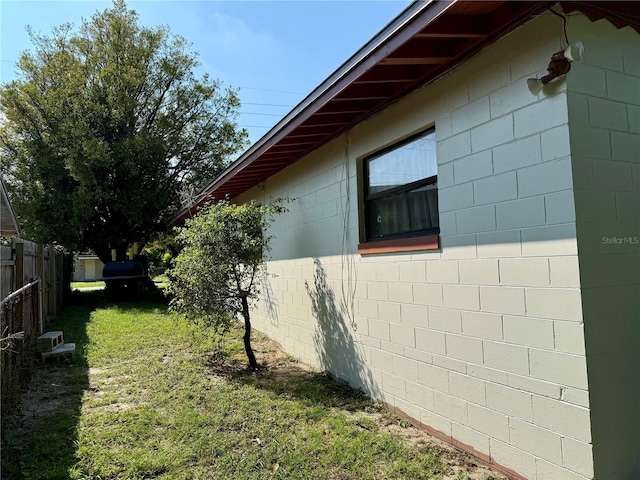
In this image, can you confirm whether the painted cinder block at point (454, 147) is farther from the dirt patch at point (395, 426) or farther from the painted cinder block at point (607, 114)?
the dirt patch at point (395, 426)

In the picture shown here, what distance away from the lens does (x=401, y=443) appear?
351cm

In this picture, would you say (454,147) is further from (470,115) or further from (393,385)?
(393,385)

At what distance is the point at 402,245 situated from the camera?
405 cm

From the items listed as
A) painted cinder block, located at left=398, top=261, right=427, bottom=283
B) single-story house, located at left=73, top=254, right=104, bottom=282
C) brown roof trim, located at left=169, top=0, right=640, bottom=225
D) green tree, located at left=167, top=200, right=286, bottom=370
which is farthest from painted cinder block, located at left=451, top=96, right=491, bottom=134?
single-story house, located at left=73, top=254, right=104, bottom=282

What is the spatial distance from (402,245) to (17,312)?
16.6 ft

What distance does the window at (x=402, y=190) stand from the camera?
383 centimetres

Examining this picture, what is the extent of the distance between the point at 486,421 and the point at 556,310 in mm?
1071

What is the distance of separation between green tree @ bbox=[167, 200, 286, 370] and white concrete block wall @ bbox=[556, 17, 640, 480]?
13.2 ft

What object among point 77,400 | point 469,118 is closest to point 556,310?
point 469,118

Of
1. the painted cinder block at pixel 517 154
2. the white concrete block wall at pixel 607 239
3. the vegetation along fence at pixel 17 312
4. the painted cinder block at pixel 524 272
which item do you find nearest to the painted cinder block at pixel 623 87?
the white concrete block wall at pixel 607 239

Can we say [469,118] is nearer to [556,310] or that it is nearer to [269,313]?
[556,310]

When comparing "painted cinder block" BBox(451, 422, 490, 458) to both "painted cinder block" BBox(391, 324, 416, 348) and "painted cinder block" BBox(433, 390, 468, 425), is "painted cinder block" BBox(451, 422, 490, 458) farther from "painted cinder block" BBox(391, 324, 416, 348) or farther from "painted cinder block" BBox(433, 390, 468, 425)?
"painted cinder block" BBox(391, 324, 416, 348)

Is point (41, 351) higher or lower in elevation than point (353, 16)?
lower

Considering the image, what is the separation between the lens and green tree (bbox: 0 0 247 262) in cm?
1425
